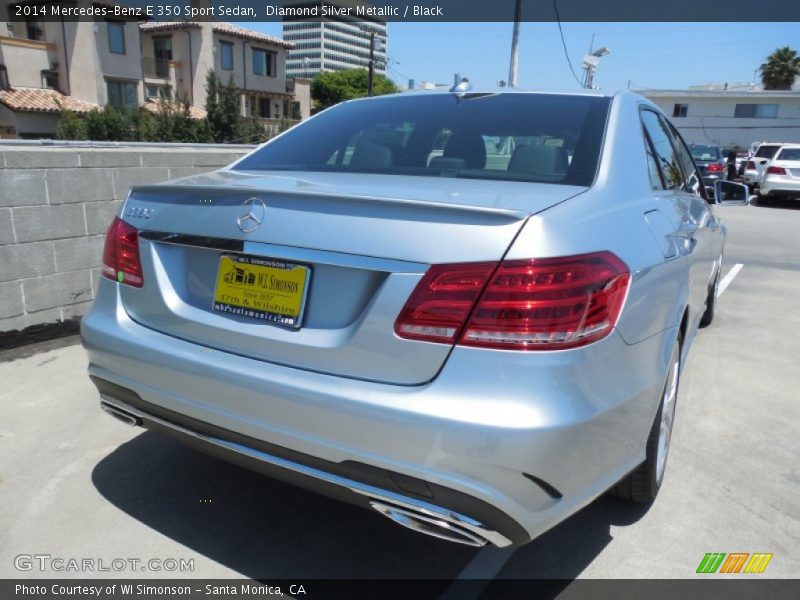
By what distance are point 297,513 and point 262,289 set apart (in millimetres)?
1111

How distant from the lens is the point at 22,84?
33.6 m

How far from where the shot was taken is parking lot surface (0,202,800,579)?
2328 millimetres

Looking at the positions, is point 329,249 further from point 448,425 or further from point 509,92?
point 509,92

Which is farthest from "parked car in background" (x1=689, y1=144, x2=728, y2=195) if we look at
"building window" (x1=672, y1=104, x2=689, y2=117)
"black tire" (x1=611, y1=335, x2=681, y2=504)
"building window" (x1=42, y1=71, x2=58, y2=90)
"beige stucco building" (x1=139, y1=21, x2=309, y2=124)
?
"building window" (x1=42, y1=71, x2=58, y2=90)

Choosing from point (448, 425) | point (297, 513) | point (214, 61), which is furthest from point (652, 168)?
point (214, 61)

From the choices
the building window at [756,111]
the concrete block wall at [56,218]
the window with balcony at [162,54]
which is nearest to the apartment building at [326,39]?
the window with balcony at [162,54]

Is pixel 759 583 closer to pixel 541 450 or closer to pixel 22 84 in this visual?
pixel 541 450

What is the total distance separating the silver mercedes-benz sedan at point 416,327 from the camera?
1.68 metres

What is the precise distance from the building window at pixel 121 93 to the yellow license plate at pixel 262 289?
130 ft

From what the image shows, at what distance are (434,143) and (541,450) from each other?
1.45m

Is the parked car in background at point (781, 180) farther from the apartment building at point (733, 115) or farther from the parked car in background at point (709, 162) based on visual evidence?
the apartment building at point (733, 115)

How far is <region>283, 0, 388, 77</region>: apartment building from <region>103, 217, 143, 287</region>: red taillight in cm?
5354

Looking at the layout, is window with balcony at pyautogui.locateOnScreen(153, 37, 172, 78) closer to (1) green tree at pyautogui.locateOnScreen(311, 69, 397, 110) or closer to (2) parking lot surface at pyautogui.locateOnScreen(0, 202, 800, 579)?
(1) green tree at pyautogui.locateOnScreen(311, 69, 397, 110)

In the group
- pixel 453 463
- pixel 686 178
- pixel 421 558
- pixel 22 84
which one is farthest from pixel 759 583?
pixel 22 84
